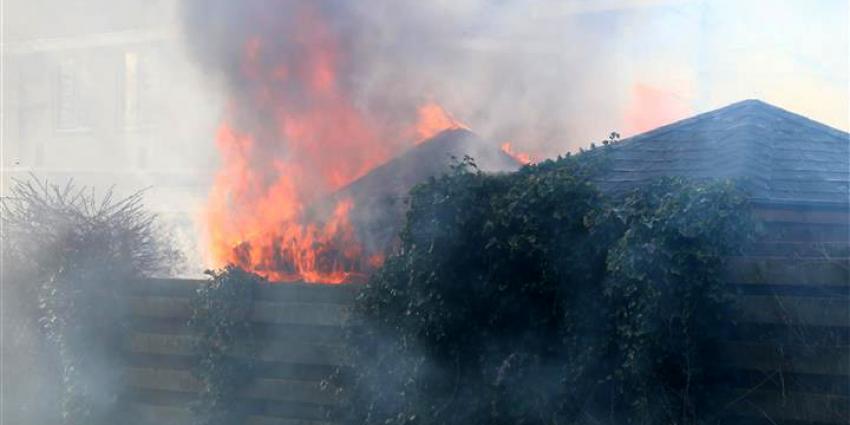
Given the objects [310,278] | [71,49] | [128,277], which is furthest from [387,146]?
[71,49]

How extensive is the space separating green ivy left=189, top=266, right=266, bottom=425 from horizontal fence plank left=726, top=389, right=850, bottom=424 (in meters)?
3.73

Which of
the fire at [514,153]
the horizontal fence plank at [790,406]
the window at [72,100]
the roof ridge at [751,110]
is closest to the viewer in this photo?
the horizontal fence plank at [790,406]

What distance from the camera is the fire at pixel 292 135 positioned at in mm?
11125

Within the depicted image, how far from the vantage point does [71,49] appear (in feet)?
77.9

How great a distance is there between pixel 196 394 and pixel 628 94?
10.1 m

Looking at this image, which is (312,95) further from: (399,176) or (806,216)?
(806,216)

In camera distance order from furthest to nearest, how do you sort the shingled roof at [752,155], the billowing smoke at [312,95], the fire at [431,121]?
the fire at [431,121] → the billowing smoke at [312,95] → the shingled roof at [752,155]

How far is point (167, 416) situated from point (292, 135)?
4.77 meters

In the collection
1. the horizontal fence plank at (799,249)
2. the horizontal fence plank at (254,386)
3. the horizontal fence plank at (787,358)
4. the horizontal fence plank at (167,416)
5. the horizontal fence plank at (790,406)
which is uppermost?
the horizontal fence plank at (799,249)

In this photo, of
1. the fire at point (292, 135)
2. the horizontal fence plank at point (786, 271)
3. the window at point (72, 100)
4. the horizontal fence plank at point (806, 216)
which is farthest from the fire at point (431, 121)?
the window at point (72, 100)

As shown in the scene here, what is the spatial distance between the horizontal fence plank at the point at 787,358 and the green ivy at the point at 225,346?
368 centimetres

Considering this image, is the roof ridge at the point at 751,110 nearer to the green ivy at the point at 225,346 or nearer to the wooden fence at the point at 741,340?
the wooden fence at the point at 741,340

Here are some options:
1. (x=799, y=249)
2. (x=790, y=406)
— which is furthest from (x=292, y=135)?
(x=790, y=406)

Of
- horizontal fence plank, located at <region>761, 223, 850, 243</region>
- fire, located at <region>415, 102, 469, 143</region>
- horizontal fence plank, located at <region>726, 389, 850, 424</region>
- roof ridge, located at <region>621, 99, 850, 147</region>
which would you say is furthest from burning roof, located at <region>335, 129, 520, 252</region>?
horizontal fence plank, located at <region>726, 389, 850, 424</region>
